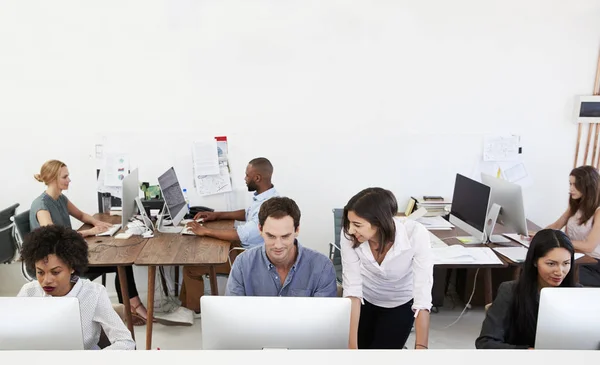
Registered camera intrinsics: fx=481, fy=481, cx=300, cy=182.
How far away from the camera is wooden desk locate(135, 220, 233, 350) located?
2.91 meters

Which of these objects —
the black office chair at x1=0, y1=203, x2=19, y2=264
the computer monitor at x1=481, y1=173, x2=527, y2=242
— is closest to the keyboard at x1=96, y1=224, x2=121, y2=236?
the black office chair at x1=0, y1=203, x2=19, y2=264

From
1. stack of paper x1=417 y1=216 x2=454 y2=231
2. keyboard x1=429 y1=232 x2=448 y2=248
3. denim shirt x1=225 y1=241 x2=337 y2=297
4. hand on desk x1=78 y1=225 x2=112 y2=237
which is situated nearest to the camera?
denim shirt x1=225 y1=241 x2=337 y2=297

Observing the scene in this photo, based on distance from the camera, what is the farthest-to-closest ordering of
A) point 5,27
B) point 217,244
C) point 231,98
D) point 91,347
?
point 231,98 < point 5,27 < point 217,244 < point 91,347

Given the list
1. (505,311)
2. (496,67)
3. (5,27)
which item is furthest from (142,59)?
(505,311)

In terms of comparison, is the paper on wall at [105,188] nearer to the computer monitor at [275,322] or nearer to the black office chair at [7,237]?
the black office chair at [7,237]

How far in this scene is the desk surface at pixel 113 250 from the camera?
9.49 feet

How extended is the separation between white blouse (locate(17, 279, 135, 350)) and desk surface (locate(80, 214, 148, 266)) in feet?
3.49

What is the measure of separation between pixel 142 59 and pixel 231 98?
2.53ft

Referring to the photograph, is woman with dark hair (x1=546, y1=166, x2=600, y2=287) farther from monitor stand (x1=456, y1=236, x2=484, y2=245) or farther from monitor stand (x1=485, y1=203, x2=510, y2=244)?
monitor stand (x1=456, y1=236, x2=484, y2=245)

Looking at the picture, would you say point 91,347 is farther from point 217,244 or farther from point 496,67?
point 496,67

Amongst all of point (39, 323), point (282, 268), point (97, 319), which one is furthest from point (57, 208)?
point (39, 323)

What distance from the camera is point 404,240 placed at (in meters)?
2.05

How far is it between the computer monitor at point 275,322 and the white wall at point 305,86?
2844 millimetres

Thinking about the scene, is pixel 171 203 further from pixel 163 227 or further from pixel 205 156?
pixel 205 156
